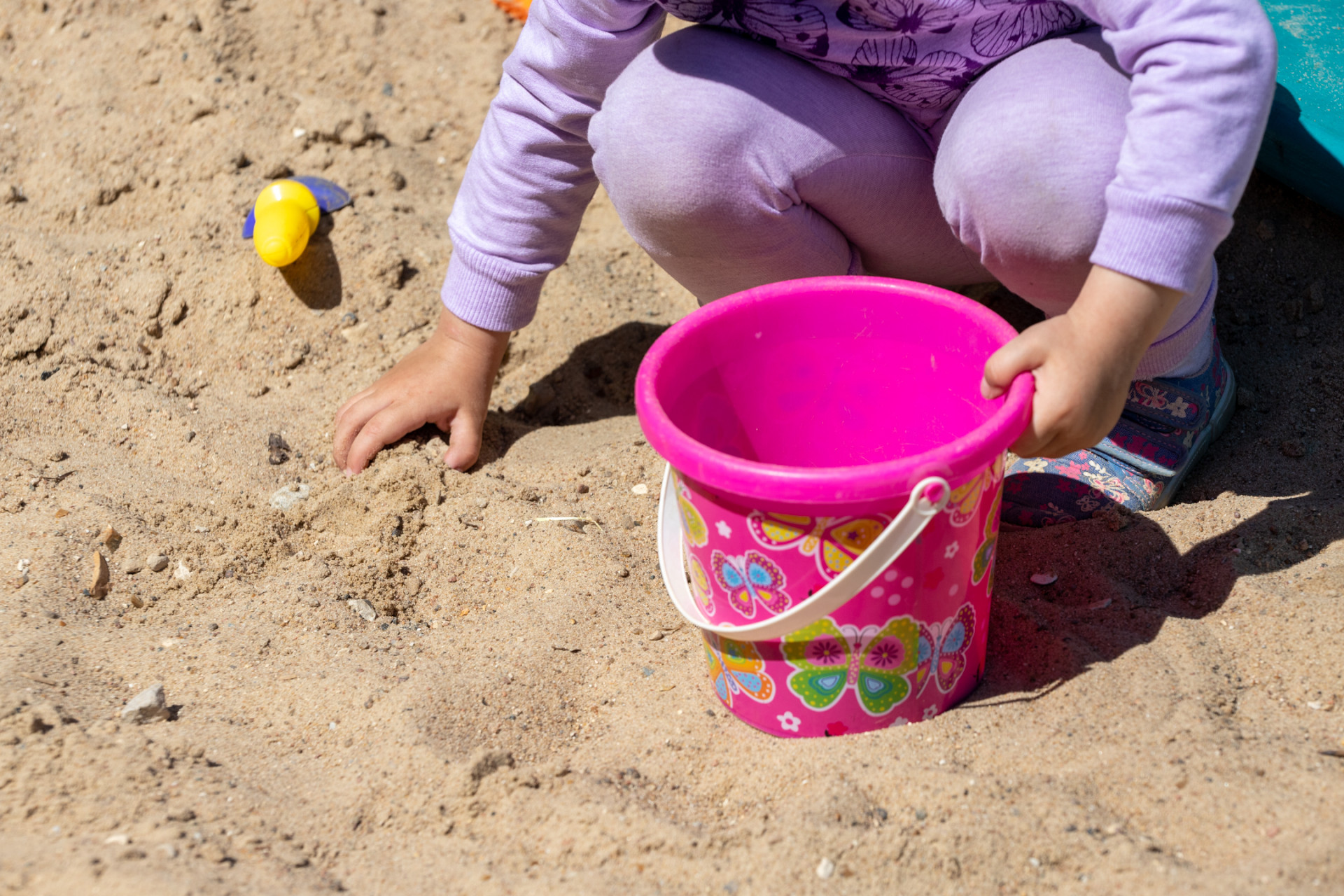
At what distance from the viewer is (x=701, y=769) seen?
1138 mm

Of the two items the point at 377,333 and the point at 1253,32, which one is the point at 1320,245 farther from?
the point at 377,333

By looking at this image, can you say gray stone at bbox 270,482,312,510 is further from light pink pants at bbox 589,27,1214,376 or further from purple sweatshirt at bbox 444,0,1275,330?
light pink pants at bbox 589,27,1214,376

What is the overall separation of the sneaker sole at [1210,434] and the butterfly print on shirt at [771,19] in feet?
2.46

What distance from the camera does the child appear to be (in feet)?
3.42

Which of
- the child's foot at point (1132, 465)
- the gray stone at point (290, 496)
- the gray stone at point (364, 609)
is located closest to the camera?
the gray stone at point (364, 609)

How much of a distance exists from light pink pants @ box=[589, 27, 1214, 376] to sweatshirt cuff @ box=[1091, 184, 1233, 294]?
0.17 metres

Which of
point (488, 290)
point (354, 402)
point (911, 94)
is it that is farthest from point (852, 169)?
point (354, 402)

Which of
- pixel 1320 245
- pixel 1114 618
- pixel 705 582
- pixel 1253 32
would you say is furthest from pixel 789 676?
pixel 1320 245

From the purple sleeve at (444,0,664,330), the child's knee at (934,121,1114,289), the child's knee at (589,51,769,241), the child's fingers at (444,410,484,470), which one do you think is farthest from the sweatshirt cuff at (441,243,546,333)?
the child's knee at (934,121,1114,289)

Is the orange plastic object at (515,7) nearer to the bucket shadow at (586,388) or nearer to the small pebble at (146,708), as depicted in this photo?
the bucket shadow at (586,388)

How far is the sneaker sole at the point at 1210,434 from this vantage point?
1.50 m

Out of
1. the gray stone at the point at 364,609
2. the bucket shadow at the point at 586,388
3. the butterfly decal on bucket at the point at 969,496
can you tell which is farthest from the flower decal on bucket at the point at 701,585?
the bucket shadow at the point at 586,388

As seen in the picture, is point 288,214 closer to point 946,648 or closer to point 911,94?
point 911,94

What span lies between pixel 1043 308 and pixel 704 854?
2.67 feet
